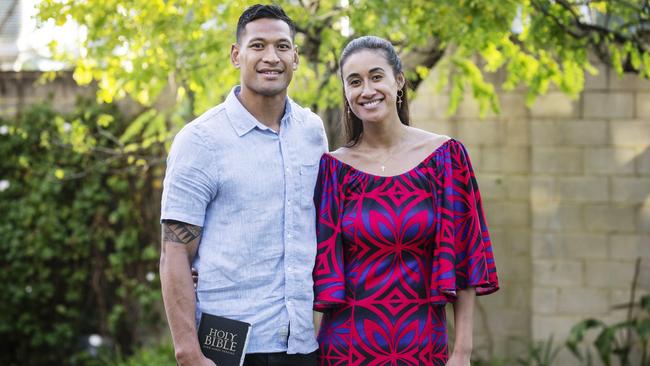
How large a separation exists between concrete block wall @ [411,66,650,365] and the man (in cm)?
397

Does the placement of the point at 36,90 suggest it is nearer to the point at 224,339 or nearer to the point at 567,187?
the point at 567,187

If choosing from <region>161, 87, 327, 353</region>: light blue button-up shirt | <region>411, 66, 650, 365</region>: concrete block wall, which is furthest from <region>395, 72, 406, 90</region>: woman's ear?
<region>411, 66, 650, 365</region>: concrete block wall

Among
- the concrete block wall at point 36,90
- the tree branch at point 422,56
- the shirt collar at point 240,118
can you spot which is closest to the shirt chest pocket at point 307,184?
the shirt collar at point 240,118

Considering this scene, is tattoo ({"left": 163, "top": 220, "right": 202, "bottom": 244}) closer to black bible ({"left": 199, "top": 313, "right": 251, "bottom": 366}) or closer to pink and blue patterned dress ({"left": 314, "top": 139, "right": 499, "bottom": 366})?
black bible ({"left": 199, "top": 313, "right": 251, "bottom": 366})

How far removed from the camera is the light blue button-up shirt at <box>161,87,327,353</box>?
321 cm

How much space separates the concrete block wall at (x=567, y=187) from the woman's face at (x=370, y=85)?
148 inches

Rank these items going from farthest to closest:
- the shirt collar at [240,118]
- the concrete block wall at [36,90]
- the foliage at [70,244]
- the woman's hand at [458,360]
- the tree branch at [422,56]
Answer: the concrete block wall at [36,90] < the foliage at [70,244] < the tree branch at [422,56] < the woman's hand at [458,360] < the shirt collar at [240,118]

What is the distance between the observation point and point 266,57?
334 cm

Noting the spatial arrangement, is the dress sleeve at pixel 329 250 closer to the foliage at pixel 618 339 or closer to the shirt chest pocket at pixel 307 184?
the shirt chest pocket at pixel 307 184

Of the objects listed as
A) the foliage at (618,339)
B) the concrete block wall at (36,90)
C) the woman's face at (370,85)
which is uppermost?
the concrete block wall at (36,90)

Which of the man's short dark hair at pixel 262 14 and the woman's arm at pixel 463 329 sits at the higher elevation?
the man's short dark hair at pixel 262 14

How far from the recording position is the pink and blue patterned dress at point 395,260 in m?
3.39

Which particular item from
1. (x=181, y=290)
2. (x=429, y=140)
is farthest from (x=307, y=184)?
(x=181, y=290)

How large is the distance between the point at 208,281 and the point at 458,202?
0.89m
